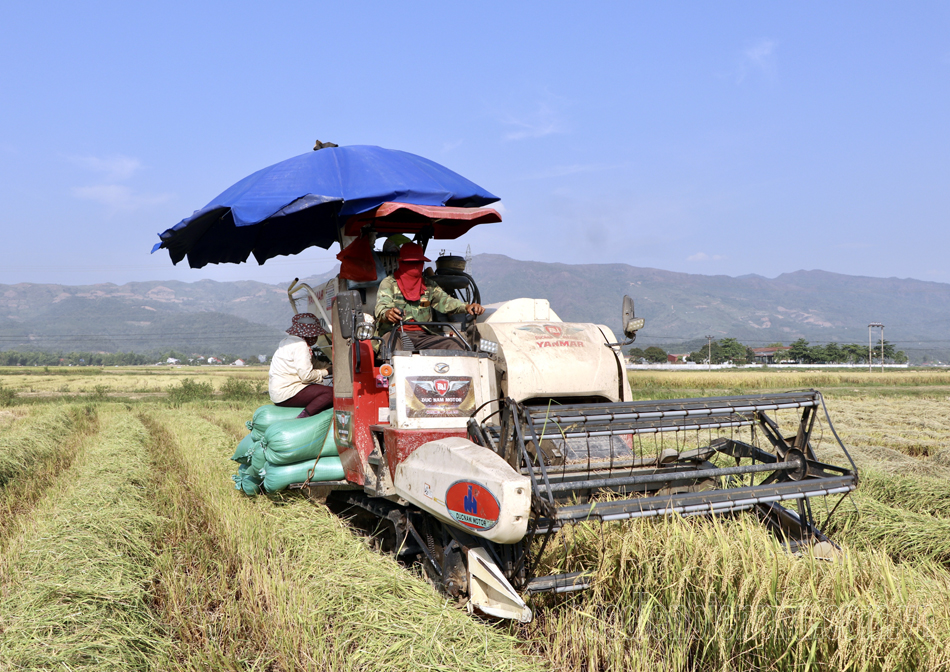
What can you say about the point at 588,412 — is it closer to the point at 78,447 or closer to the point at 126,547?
the point at 126,547

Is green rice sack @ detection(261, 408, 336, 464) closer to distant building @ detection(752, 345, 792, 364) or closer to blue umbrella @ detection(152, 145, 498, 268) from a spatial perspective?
blue umbrella @ detection(152, 145, 498, 268)

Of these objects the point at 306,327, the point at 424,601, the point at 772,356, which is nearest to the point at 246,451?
the point at 306,327

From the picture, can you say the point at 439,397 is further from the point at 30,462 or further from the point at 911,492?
the point at 30,462

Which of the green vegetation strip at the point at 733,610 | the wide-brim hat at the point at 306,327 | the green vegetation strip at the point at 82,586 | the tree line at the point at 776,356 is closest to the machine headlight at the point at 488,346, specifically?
the green vegetation strip at the point at 733,610

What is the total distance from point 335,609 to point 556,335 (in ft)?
8.17

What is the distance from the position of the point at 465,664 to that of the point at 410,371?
1.95 meters

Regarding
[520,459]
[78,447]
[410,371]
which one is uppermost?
[410,371]

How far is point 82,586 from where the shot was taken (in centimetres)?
401

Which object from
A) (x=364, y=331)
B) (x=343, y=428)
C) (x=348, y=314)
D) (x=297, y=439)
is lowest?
(x=297, y=439)

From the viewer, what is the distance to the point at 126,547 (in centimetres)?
509

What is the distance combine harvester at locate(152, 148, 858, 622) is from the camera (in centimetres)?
360

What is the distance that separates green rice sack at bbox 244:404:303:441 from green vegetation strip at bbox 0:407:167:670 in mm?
1108

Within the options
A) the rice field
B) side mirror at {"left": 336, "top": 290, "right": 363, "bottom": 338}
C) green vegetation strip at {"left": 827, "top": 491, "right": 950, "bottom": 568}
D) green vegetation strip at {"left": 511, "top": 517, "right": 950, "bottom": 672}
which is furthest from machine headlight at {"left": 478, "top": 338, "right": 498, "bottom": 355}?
green vegetation strip at {"left": 827, "top": 491, "right": 950, "bottom": 568}

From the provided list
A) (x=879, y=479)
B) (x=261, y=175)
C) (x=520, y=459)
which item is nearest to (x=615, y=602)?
(x=520, y=459)
